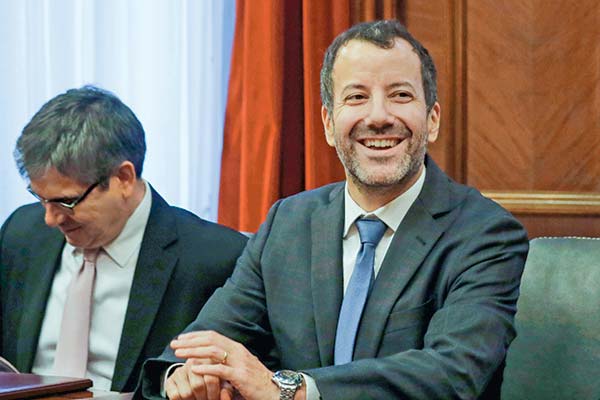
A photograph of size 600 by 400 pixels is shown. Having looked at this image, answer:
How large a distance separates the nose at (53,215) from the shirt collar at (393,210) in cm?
84

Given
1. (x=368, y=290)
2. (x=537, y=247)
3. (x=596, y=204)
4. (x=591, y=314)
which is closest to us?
(x=368, y=290)

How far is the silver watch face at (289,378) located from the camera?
2010mm

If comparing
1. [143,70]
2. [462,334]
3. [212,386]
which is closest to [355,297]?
[462,334]

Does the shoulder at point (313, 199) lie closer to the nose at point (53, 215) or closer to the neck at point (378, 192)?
the neck at point (378, 192)

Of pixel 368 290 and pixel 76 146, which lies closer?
pixel 368 290

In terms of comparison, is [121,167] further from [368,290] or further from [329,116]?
[368,290]

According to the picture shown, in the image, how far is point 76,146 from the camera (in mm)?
2734

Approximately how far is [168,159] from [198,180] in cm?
14

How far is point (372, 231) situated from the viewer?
2.35 metres

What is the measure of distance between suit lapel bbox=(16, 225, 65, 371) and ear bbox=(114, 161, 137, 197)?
27cm

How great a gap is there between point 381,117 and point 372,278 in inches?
14.4

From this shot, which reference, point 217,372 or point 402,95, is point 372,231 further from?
point 217,372

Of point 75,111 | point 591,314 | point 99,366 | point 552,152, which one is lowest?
point 99,366

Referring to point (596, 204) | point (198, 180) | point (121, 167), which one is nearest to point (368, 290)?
point (121, 167)
